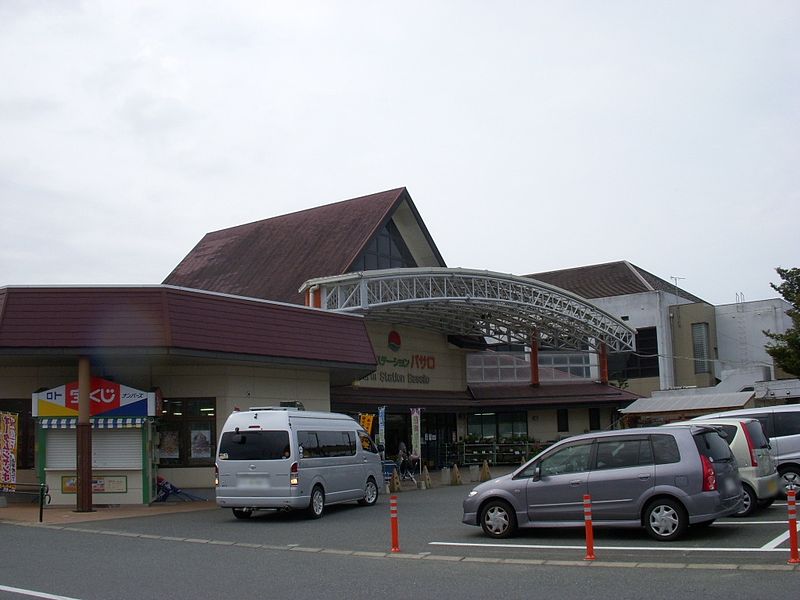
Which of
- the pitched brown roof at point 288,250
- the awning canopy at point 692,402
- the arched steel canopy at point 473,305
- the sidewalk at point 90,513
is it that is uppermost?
the pitched brown roof at point 288,250

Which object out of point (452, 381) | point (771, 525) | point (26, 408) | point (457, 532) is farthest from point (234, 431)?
point (452, 381)

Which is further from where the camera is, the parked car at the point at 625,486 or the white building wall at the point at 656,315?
the white building wall at the point at 656,315

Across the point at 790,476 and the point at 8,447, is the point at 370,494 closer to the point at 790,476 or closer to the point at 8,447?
the point at 8,447

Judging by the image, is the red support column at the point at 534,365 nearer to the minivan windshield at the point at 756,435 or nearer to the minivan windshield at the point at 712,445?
the minivan windshield at the point at 756,435

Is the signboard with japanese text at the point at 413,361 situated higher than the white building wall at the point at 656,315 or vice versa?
the white building wall at the point at 656,315

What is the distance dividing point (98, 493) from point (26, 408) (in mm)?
3533

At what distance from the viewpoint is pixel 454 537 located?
14586mm

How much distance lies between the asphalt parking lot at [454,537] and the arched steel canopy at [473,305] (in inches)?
448

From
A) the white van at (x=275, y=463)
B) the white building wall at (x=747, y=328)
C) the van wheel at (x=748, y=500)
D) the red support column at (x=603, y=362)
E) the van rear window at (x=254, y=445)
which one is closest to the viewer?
the van wheel at (x=748, y=500)

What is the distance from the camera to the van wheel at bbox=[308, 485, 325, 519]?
1828 cm

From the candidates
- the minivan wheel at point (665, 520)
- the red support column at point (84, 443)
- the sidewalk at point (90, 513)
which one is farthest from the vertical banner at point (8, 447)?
the minivan wheel at point (665, 520)

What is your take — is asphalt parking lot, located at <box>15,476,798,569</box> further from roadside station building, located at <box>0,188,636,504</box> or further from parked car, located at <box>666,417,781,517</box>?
roadside station building, located at <box>0,188,636,504</box>

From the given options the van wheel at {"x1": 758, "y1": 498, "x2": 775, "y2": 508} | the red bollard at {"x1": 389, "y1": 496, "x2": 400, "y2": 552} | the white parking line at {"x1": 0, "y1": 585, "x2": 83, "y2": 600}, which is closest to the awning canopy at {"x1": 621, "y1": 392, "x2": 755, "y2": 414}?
the van wheel at {"x1": 758, "y1": 498, "x2": 775, "y2": 508}

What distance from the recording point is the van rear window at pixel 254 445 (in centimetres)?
1792
